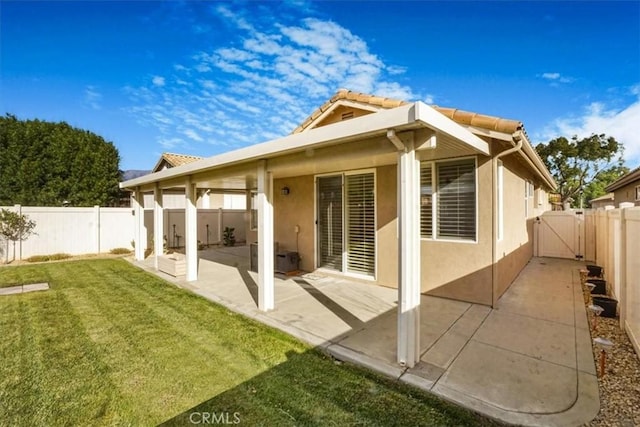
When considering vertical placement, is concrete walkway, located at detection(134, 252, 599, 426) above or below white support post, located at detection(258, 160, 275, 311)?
below

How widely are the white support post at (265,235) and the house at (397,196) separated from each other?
20 mm

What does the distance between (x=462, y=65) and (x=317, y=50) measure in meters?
5.10

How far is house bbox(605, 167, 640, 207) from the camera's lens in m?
11.8

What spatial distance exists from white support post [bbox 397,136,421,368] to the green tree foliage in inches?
832

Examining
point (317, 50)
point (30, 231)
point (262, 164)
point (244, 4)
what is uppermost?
point (244, 4)

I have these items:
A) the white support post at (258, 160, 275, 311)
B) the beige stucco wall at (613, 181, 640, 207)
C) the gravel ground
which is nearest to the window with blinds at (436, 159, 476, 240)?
the gravel ground

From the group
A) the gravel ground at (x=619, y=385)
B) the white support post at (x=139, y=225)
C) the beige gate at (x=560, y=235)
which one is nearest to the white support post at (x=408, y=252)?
the gravel ground at (x=619, y=385)

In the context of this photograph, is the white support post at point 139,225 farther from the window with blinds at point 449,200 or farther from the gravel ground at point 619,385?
the gravel ground at point 619,385

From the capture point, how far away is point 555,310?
5.88 metres

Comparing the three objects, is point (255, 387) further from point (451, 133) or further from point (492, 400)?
point (451, 133)

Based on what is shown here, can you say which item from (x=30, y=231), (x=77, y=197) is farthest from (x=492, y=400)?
(x=77, y=197)

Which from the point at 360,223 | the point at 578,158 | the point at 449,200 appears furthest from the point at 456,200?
the point at 578,158

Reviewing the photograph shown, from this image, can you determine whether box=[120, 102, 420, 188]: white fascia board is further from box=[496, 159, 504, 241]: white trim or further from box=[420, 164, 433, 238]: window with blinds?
box=[496, 159, 504, 241]: white trim

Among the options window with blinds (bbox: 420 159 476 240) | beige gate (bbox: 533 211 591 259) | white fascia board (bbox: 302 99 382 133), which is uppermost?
white fascia board (bbox: 302 99 382 133)
